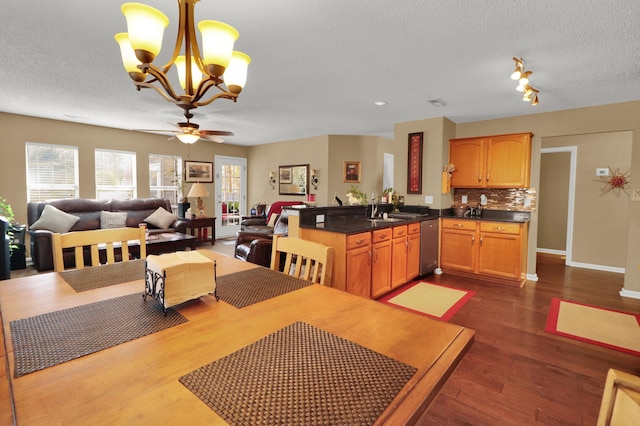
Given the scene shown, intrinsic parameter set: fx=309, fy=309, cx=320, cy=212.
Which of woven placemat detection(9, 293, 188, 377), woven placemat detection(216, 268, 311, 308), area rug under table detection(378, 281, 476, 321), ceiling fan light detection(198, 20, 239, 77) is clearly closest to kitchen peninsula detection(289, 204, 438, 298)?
area rug under table detection(378, 281, 476, 321)

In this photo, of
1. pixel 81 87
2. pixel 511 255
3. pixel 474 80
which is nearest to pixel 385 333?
pixel 474 80

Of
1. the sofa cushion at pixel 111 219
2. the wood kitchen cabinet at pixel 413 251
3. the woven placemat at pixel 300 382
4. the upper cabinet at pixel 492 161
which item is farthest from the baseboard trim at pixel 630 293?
the sofa cushion at pixel 111 219

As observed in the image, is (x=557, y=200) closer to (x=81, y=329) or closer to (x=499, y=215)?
(x=499, y=215)

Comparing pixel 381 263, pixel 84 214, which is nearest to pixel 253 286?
pixel 381 263

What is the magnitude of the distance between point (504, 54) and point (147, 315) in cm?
320

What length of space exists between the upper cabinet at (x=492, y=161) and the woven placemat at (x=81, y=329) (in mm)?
4853

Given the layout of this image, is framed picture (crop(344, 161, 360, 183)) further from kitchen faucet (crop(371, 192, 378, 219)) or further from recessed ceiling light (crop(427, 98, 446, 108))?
recessed ceiling light (crop(427, 98, 446, 108))

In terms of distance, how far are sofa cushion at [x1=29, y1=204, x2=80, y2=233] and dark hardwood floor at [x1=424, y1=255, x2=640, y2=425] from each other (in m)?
5.76

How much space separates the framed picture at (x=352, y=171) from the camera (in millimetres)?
6812

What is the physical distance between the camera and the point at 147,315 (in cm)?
111

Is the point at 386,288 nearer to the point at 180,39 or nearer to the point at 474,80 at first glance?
the point at 474,80

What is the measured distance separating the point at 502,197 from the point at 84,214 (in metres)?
7.09

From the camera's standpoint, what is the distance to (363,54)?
8.89ft

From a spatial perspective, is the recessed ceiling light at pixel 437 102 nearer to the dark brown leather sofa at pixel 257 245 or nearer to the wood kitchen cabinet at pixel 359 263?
the wood kitchen cabinet at pixel 359 263
